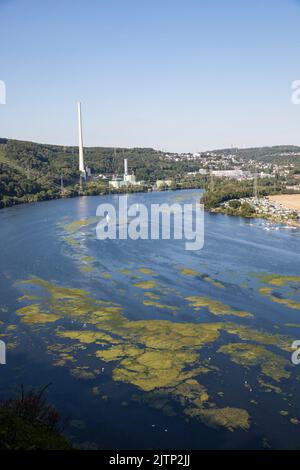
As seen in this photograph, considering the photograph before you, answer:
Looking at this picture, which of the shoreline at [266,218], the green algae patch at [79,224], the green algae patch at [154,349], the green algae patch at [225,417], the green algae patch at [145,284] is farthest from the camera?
the shoreline at [266,218]

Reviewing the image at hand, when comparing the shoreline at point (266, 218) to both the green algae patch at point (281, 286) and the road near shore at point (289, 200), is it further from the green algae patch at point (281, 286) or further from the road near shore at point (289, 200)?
the green algae patch at point (281, 286)

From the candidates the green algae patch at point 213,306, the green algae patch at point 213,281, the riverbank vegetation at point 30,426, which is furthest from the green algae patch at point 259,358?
the green algae patch at point 213,281

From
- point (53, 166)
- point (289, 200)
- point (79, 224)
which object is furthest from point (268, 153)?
point (79, 224)

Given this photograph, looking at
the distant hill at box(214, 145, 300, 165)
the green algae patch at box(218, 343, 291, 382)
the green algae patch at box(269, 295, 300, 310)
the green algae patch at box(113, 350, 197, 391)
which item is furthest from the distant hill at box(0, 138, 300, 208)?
the green algae patch at box(218, 343, 291, 382)

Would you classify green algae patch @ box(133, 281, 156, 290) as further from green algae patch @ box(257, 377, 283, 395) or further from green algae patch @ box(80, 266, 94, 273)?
green algae patch @ box(257, 377, 283, 395)
